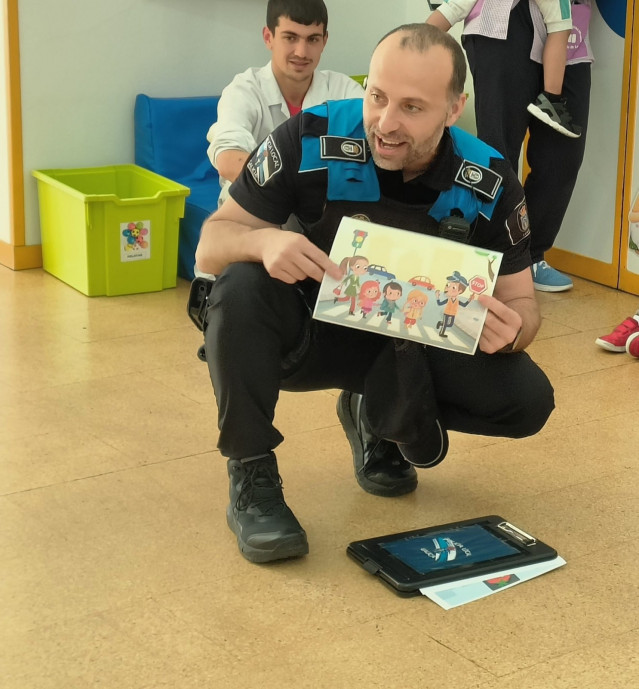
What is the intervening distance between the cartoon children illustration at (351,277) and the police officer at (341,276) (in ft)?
0.10

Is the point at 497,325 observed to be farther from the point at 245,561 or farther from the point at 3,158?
the point at 3,158

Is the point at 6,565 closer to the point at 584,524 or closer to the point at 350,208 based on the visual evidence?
the point at 350,208

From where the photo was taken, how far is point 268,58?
4.22 m

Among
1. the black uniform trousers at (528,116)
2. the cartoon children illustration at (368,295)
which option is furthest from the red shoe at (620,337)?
the cartoon children illustration at (368,295)

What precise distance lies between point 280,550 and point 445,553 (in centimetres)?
30

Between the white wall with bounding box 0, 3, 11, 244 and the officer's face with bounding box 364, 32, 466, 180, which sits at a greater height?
the officer's face with bounding box 364, 32, 466, 180

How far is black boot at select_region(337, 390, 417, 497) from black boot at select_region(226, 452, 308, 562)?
10.9 inches

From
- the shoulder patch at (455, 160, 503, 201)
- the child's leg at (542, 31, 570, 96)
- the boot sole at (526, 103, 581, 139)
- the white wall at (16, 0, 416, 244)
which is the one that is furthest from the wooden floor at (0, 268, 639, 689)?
the white wall at (16, 0, 416, 244)

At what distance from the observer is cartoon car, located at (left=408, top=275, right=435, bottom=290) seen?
186 centimetres

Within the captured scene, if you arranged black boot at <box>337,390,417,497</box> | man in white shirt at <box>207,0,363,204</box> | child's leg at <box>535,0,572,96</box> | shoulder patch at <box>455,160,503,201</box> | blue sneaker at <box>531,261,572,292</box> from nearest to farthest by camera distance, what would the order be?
shoulder patch at <box>455,160,503,201</box> → black boot at <box>337,390,417,497</box> → man in white shirt at <box>207,0,363,204</box> → child's leg at <box>535,0,572,96</box> → blue sneaker at <box>531,261,572,292</box>

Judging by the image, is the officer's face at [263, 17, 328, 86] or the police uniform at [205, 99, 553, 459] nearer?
the police uniform at [205, 99, 553, 459]

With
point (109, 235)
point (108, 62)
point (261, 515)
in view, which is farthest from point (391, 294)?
point (108, 62)

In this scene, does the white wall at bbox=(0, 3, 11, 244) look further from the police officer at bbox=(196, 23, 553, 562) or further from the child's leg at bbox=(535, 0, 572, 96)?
the police officer at bbox=(196, 23, 553, 562)

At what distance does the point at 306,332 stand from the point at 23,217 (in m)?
2.11
